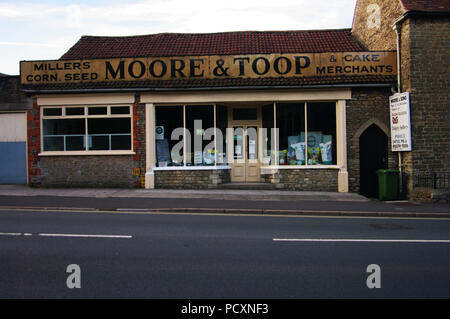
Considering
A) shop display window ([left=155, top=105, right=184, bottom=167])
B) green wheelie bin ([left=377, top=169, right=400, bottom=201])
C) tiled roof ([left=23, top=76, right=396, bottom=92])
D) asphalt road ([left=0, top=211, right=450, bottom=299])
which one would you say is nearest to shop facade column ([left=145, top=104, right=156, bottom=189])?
shop display window ([left=155, top=105, right=184, bottom=167])

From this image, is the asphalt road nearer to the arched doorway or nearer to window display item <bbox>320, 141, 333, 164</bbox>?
the arched doorway

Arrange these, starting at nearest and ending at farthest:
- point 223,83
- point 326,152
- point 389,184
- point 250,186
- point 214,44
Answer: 1. point 389,184
2. point 223,83
3. point 250,186
4. point 326,152
5. point 214,44

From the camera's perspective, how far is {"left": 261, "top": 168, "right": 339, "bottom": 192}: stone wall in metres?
16.2

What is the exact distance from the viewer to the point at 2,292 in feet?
15.0

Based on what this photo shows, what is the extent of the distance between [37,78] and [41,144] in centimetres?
273

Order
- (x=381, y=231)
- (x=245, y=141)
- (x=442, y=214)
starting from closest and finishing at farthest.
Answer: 1. (x=381, y=231)
2. (x=442, y=214)
3. (x=245, y=141)

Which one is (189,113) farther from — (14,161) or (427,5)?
(427,5)

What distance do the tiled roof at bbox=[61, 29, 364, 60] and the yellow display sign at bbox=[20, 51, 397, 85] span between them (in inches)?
88.1

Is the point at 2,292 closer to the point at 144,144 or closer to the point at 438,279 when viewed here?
the point at 438,279

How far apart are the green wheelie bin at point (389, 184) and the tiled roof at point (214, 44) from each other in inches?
260

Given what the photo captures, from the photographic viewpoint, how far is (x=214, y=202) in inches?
496

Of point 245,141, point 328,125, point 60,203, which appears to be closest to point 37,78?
point 60,203

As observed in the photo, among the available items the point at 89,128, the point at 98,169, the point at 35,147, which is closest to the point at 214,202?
the point at 98,169

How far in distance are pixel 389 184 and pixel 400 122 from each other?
244 centimetres
